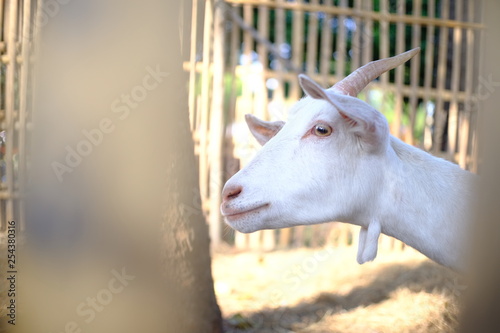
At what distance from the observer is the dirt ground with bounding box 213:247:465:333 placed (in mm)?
3473

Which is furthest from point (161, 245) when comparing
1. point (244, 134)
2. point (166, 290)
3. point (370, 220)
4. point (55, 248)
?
point (244, 134)

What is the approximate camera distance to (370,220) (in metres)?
2.09

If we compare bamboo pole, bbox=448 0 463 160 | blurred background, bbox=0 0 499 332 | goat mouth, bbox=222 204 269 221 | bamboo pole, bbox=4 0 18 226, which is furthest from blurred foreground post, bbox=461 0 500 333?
bamboo pole, bbox=448 0 463 160

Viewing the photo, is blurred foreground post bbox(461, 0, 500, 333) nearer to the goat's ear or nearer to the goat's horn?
the goat's horn

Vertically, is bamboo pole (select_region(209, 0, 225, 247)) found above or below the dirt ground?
above

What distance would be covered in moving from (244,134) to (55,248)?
4.44 meters

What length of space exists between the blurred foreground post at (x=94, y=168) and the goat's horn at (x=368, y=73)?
0.81m

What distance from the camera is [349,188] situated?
2047 millimetres

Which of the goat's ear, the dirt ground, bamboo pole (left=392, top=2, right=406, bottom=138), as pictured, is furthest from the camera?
bamboo pole (left=392, top=2, right=406, bottom=138)

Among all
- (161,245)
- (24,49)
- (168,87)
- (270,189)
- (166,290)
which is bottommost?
(166,290)

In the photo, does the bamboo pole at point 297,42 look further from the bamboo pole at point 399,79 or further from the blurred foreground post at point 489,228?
the blurred foreground post at point 489,228

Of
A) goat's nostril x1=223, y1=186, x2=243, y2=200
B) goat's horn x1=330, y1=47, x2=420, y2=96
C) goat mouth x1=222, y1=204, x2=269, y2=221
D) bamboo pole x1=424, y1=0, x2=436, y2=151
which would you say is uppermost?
bamboo pole x1=424, y1=0, x2=436, y2=151

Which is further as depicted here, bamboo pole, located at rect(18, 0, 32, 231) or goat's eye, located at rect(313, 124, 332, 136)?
bamboo pole, located at rect(18, 0, 32, 231)

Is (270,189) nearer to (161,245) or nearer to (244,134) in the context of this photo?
(161,245)
